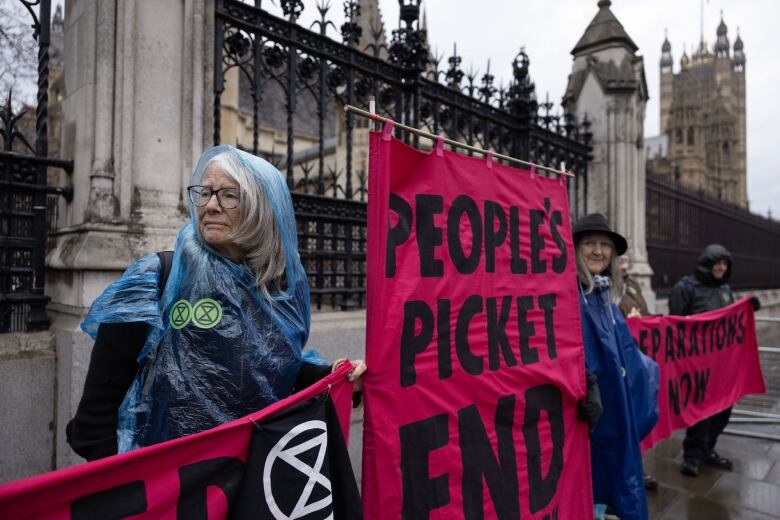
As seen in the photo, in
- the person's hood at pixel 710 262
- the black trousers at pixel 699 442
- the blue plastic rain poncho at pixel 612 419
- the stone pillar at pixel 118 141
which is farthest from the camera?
the person's hood at pixel 710 262

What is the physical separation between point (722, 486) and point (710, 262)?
201cm

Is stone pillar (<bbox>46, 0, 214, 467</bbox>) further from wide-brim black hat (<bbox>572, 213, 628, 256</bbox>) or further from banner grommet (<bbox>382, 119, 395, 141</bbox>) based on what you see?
wide-brim black hat (<bbox>572, 213, 628, 256</bbox>)

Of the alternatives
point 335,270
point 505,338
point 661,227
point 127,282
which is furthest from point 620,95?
point 127,282

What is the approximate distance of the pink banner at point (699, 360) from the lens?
4180 millimetres

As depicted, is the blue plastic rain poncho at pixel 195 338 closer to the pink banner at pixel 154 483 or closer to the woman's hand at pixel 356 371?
the pink banner at pixel 154 483

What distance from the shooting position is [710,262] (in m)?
4.91

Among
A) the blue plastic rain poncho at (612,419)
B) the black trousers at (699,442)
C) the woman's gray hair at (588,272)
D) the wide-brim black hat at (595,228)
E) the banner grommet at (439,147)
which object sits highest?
the banner grommet at (439,147)

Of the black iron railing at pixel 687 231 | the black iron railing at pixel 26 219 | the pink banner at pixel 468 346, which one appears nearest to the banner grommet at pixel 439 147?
the pink banner at pixel 468 346

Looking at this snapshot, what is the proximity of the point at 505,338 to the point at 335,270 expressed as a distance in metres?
2.29

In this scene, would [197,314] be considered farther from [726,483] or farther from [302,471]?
[726,483]

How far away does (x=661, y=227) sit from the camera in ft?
33.5

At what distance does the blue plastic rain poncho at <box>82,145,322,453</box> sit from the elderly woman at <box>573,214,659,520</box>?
6.75 feet

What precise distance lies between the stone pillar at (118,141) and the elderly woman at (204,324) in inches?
62.6

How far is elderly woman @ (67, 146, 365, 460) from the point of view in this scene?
146cm
